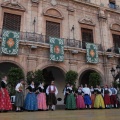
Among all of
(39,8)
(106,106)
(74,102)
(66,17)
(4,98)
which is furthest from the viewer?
(66,17)

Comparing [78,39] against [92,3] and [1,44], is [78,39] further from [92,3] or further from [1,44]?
[1,44]

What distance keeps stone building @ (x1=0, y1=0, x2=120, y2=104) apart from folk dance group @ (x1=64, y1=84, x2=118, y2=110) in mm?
2959

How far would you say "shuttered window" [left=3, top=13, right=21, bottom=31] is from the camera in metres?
12.2

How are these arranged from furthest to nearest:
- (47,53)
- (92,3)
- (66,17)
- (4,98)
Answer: (92,3), (66,17), (47,53), (4,98)

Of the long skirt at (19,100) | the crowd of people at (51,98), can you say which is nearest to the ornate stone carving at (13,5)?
the crowd of people at (51,98)

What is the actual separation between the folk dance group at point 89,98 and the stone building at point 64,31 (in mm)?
2959

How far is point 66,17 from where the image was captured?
14195 mm

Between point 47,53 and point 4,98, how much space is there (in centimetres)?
576

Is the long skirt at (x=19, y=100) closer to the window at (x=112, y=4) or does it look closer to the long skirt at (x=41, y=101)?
the long skirt at (x=41, y=101)

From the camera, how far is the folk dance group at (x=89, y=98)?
9.21 metres

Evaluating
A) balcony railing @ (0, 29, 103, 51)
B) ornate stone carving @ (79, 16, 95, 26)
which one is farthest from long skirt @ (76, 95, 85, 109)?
ornate stone carving @ (79, 16, 95, 26)

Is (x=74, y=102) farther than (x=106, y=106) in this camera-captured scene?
No

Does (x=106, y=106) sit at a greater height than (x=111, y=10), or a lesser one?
lesser

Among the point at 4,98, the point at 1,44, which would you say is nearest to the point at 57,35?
the point at 1,44
